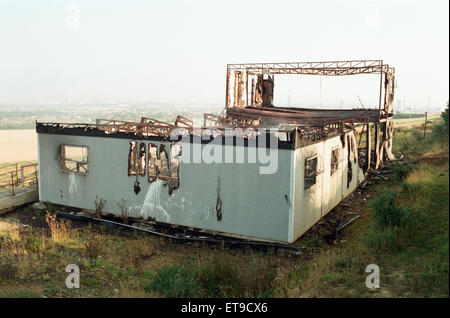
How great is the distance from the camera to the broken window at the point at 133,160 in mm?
14531

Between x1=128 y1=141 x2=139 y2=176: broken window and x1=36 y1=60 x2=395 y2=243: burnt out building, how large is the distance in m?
0.04

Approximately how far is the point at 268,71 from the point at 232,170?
15366 millimetres

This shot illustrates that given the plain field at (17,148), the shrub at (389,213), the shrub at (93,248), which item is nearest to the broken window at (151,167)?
the shrub at (93,248)

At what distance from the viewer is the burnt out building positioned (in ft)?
39.4

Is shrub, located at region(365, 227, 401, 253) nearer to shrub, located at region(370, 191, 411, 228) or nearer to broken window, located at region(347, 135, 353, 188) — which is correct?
shrub, located at region(370, 191, 411, 228)

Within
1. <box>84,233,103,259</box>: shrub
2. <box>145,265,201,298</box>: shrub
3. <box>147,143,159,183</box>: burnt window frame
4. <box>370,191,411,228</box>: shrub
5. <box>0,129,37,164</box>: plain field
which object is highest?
<box>147,143,159,183</box>: burnt window frame

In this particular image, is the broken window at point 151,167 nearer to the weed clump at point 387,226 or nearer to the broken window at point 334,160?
the broken window at point 334,160

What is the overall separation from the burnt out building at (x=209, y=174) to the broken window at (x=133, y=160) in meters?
0.04

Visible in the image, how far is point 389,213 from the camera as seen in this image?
1052 centimetres

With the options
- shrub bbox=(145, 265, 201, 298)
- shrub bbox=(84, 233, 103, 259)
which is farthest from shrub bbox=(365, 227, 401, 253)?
shrub bbox=(84, 233, 103, 259)

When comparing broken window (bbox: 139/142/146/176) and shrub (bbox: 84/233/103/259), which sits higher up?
broken window (bbox: 139/142/146/176)

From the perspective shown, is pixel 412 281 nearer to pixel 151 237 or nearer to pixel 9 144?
pixel 151 237

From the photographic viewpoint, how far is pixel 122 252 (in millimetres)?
12172
